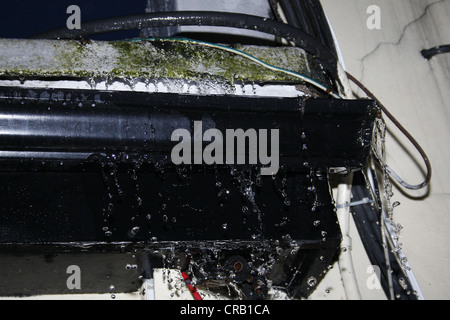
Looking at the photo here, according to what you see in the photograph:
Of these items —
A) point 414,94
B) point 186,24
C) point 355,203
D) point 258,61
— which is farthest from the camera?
A: point 414,94

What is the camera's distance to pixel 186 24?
4.06ft

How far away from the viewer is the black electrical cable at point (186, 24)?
122cm

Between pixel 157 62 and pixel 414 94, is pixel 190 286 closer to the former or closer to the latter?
pixel 157 62

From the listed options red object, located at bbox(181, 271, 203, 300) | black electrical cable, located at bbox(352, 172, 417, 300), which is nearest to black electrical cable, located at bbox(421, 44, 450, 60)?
black electrical cable, located at bbox(352, 172, 417, 300)

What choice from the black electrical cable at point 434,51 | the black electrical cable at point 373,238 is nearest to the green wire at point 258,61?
the black electrical cable at point 373,238

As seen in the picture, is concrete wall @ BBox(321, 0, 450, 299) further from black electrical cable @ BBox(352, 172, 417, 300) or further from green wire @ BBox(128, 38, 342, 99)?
green wire @ BBox(128, 38, 342, 99)

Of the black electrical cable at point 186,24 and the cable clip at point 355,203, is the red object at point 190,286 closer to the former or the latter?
the cable clip at point 355,203

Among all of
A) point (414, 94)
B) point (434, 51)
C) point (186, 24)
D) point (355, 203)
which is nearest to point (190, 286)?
point (355, 203)

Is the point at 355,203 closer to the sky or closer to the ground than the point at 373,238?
closer to the sky

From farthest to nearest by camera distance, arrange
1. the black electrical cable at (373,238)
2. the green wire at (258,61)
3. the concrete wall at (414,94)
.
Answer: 1. the concrete wall at (414,94)
2. the black electrical cable at (373,238)
3. the green wire at (258,61)

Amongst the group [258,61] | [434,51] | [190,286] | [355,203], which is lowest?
[190,286]

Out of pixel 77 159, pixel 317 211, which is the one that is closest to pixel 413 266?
pixel 317 211

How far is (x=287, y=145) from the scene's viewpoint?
1219 mm

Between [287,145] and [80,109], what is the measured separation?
47cm
